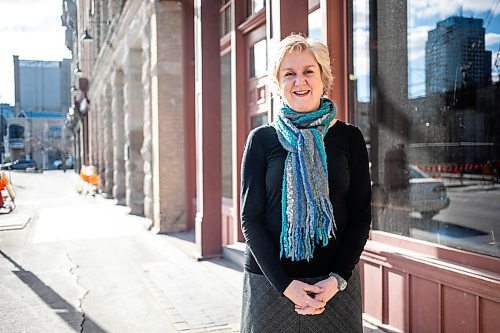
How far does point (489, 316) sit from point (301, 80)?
7.06 feet

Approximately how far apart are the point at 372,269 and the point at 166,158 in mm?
6065

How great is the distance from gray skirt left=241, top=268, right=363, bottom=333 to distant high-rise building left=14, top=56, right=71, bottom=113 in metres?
83.5

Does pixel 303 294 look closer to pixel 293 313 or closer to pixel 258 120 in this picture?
pixel 293 313

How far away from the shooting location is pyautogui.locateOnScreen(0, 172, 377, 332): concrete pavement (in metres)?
4.72

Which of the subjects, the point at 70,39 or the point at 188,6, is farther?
the point at 70,39

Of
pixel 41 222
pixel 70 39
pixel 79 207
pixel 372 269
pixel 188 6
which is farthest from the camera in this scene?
pixel 70 39

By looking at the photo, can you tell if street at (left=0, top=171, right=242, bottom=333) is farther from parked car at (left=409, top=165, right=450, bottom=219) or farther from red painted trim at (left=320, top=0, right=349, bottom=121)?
red painted trim at (left=320, top=0, right=349, bottom=121)

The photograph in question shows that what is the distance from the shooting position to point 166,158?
964 centimetres

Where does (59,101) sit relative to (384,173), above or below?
above

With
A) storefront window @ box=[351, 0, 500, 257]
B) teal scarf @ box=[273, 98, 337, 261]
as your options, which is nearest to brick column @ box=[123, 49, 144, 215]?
storefront window @ box=[351, 0, 500, 257]

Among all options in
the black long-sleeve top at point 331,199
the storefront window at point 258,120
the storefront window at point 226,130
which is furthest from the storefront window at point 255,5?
the black long-sleeve top at point 331,199

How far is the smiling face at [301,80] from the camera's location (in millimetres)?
2094

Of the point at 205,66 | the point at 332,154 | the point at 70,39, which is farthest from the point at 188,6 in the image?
the point at 70,39

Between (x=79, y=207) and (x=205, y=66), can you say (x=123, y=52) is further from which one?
(x=205, y=66)
